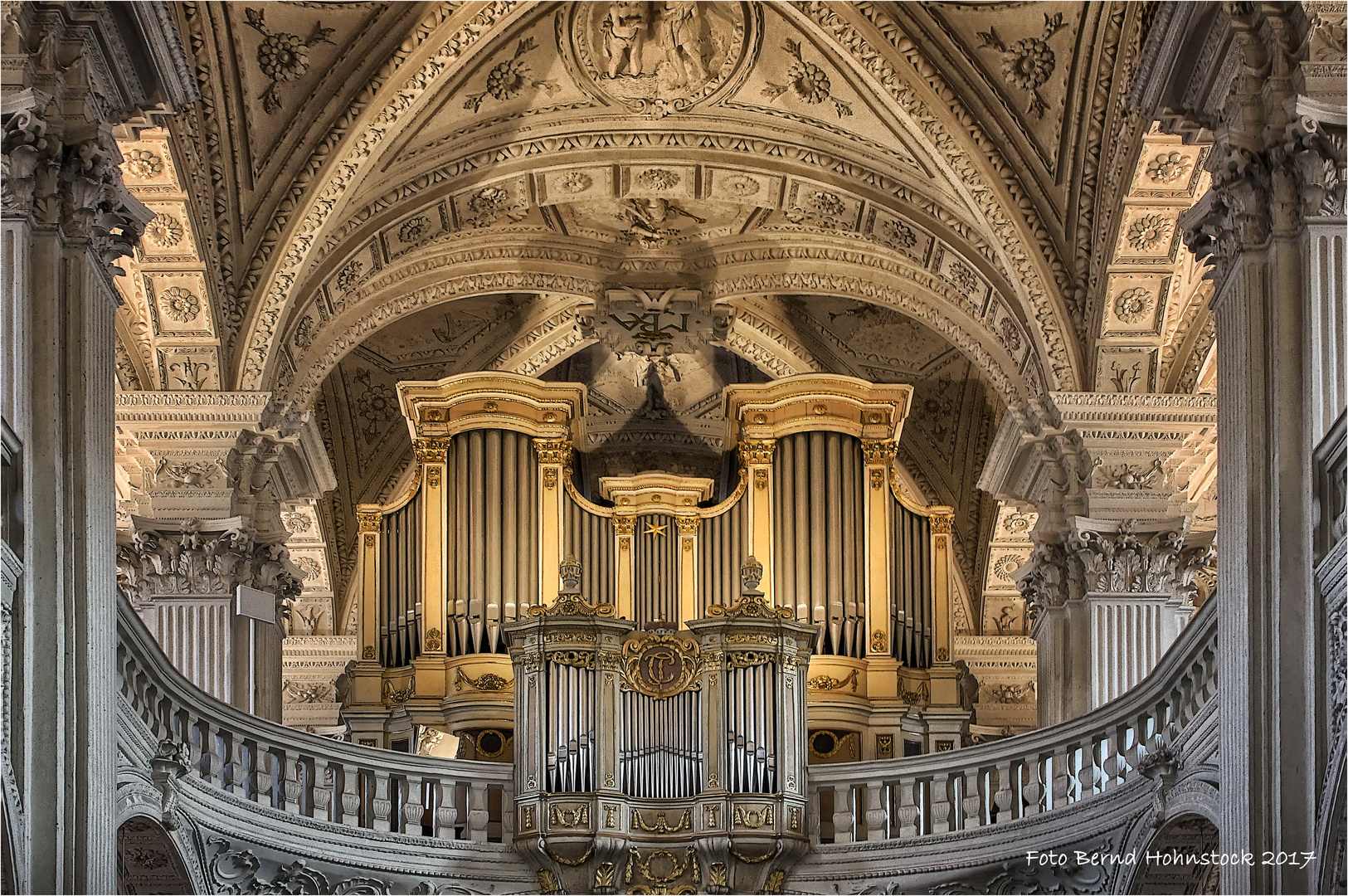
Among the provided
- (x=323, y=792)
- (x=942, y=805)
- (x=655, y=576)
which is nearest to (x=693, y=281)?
(x=655, y=576)

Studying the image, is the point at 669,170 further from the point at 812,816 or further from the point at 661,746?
the point at 812,816

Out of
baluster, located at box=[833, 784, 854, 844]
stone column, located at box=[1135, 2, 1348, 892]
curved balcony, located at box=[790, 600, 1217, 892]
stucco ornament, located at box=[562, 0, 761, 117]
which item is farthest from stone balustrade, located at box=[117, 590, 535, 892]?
stone column, located at box=[1135, 2, 1348, 892]

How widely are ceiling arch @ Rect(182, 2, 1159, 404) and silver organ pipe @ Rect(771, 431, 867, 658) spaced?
111 inches

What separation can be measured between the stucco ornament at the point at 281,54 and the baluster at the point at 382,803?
15.7 feet

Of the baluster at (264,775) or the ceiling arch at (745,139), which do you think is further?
the ceiling arch at (745,139)

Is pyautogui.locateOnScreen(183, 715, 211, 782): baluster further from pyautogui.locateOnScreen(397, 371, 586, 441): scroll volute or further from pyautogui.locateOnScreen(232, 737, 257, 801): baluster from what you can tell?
pyautogui.locateOnScreen(397, 371, 586, 441): scroll volute

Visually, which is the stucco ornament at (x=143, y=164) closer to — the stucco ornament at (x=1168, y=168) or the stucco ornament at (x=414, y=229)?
the stucco ornament at (x=414, y=229)

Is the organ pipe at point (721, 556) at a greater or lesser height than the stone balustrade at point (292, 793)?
greater

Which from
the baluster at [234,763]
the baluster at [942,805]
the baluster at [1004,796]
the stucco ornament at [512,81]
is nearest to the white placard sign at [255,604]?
the baluster at [234,763]

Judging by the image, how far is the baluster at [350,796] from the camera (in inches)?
637

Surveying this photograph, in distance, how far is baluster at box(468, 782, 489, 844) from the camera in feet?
55.0

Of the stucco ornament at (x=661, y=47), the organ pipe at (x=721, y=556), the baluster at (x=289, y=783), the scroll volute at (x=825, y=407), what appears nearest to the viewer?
the baluster at (x=289, y=783)

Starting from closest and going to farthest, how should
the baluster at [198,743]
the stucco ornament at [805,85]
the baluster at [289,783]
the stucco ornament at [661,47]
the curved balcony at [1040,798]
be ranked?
the curved balcony at [1040,798], the baluster at [198,743], the baluster at [289,783], the stucco ornament at [661,47], the stucco ornament at [805,85]

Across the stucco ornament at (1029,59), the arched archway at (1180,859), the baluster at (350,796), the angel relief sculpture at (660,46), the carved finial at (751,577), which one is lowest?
the arched archway at (1180,859)
